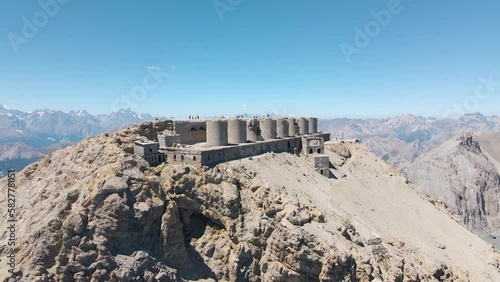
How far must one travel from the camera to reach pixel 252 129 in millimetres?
A: 67750

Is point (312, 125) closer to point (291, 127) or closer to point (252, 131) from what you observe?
point (291, 127)

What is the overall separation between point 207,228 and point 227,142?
17544mm

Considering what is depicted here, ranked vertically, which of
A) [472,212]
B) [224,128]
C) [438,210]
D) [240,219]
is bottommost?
[472,212]

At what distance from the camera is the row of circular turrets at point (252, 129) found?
6092 centimetres

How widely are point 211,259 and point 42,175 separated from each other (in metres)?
38.2

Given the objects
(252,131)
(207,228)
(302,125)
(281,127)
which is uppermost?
(302,125)

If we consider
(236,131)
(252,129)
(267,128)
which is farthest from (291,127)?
(236,131)

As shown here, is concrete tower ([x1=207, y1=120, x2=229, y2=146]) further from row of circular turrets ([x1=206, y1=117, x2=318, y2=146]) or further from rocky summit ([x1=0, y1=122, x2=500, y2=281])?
rocky summit ([x1=0, y1=122, x2=500, y2=281])

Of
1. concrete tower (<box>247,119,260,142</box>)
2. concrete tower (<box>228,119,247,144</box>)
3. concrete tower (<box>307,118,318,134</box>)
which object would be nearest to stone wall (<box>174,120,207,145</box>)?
concrete tower (<box>228,119,247,144</box>)

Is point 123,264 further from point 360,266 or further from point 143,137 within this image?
point 360,266

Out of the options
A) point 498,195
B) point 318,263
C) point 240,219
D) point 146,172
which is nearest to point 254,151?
point 240,219

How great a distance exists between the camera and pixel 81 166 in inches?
2082

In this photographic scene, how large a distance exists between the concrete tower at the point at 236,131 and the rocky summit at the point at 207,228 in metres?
6.70

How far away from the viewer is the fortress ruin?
54.0 meters
